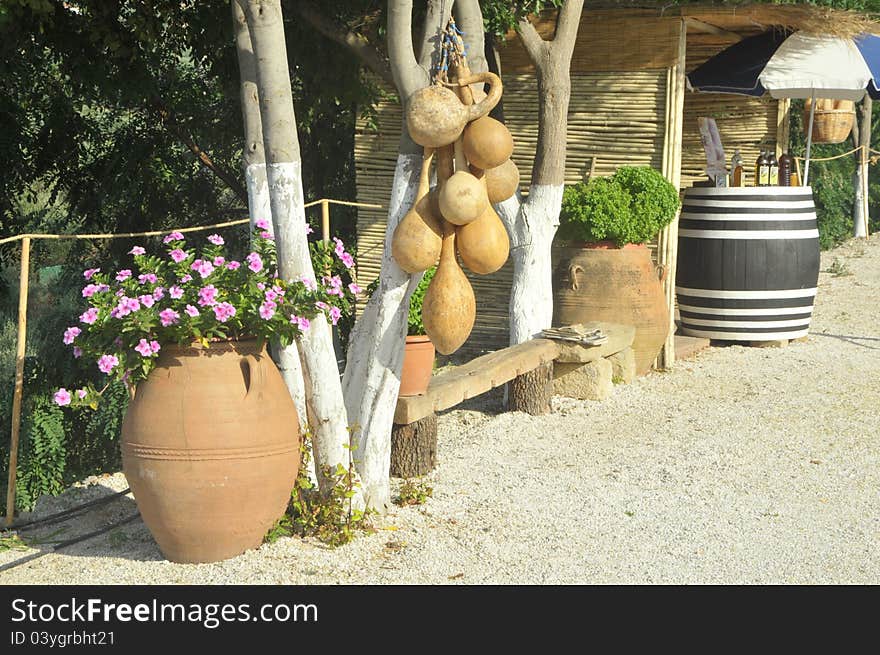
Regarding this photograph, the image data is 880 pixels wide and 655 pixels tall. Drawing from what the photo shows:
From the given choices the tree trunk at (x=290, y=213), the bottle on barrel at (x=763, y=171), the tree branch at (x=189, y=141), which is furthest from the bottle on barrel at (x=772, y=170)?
the tree trunk at (x=290, y=213)

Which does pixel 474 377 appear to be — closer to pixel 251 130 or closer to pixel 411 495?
pixel 411 495

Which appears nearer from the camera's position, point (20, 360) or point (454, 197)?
point (454, 197)

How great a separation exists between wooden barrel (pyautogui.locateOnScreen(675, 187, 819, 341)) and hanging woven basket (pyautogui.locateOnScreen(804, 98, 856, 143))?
3.03 metres

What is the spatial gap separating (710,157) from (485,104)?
17.9 feet

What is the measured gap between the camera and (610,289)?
7.84 metres

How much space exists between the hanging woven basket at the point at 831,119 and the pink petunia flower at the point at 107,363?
949 centimetres

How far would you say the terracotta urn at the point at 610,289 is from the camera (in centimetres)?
784

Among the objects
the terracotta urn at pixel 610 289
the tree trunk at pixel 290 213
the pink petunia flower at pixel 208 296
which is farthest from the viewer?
the terracotta urn at pixel 610 289

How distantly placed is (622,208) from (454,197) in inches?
144

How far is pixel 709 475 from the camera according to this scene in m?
5.63

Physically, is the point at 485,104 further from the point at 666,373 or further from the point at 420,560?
the point at 666,373

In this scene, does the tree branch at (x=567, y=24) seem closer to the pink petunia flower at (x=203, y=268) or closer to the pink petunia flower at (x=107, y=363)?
the pink petunia flower at (x=203, y=268)

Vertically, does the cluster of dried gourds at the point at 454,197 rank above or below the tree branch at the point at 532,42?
below

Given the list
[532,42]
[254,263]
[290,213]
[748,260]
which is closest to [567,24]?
[532,42]
